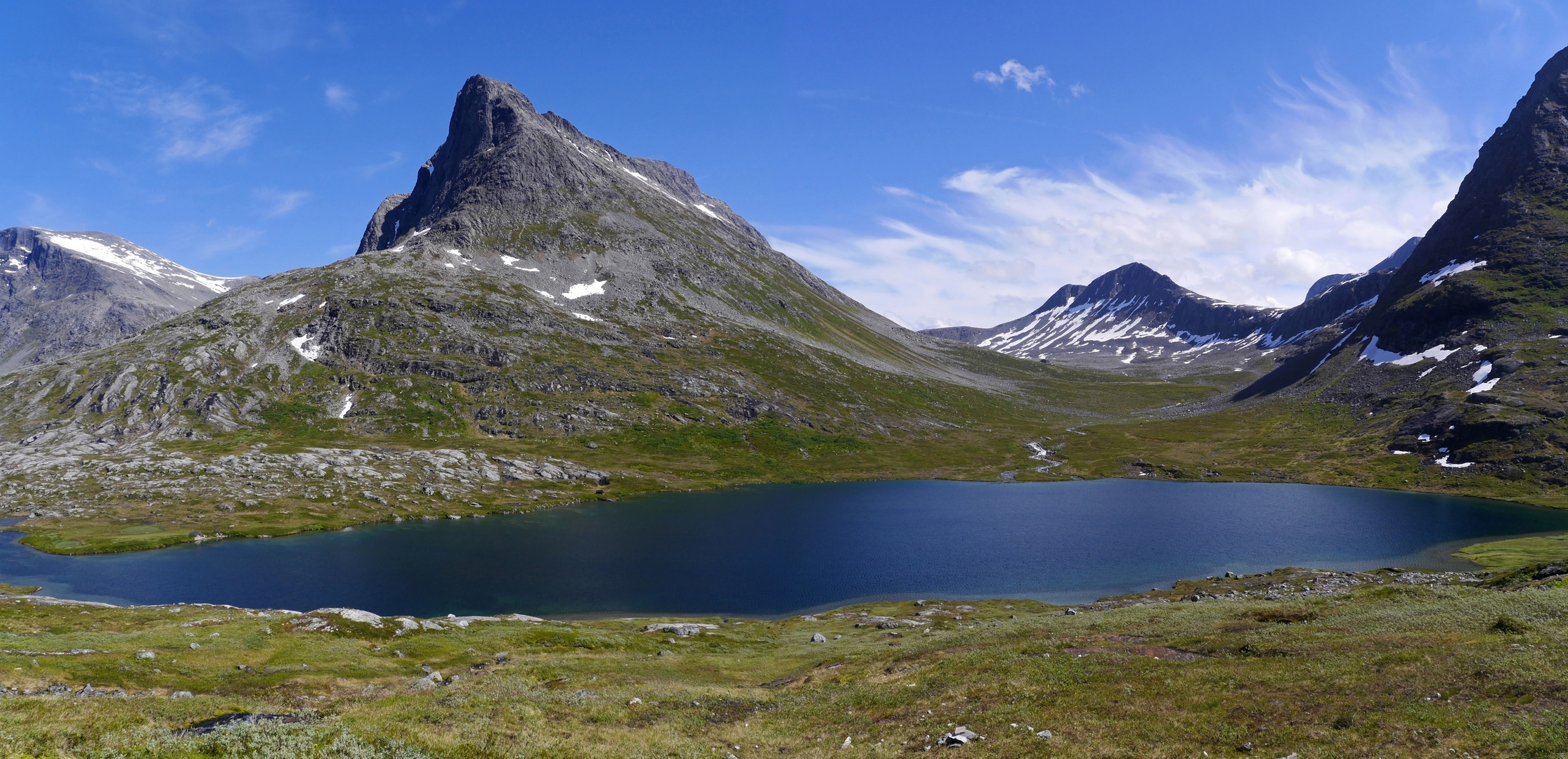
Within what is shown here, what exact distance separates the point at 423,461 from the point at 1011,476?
141375mm

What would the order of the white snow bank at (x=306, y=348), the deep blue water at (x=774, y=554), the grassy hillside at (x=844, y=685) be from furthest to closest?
the white snow bank at (x=306, y=348)
the deep blue water at (x=774, y=554)
the grassy hillside at (x=844, y=685)

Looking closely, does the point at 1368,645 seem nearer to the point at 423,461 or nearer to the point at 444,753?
the point at 444,753

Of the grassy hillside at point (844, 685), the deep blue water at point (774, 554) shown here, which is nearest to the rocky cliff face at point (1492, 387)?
the deep blue water at point (774, 554)

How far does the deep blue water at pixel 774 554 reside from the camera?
75938 mm

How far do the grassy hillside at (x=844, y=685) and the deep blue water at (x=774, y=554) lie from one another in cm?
1997

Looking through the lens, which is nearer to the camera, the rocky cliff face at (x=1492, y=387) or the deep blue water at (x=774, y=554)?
the deep blue water at (x=774, y=554)

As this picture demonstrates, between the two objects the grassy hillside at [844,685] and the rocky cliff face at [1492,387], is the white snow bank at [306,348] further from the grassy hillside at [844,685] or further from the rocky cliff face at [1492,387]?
the rocky cliff face at [1492,387]

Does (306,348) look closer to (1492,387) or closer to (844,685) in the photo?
(844,685)

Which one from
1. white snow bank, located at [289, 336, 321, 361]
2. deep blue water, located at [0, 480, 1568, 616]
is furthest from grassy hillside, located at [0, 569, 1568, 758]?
white snow bank, located at [289, 336, 321, 361]

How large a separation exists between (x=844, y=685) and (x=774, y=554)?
59.0 m

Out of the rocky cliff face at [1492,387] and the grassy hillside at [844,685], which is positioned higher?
the rocky cliff face at [1492,387]

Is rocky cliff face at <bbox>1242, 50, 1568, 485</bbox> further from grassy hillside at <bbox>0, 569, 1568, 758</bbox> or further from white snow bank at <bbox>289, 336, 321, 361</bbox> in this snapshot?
white snow bank at <bbox>289, 336, 321, 361</bbox>

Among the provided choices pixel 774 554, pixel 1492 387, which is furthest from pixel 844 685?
pixel 1492 387

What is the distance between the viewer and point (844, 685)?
36.4 metres
